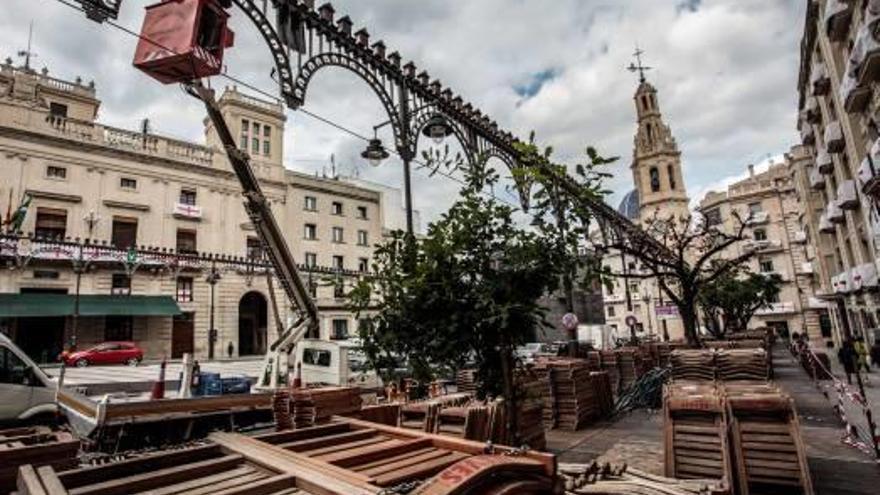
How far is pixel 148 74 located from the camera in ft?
23.8

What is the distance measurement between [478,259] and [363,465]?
107 inches

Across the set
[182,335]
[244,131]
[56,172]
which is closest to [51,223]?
[56,172]

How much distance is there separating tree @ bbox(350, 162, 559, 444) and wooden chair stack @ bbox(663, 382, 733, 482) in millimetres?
2100

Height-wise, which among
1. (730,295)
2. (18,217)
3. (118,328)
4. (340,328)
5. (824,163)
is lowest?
(340,328)

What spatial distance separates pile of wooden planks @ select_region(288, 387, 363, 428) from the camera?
22.3 ft

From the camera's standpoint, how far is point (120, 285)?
2848 centimetres

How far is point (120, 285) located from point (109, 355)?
5.13 m

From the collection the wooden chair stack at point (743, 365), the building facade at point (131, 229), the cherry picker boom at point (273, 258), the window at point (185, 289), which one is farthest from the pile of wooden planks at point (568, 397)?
the window at point (185, 289)

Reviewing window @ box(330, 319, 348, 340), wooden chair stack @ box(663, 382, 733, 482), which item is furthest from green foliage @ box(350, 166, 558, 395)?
window @ box(330, 319, 348, 340)

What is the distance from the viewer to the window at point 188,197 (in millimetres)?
32344

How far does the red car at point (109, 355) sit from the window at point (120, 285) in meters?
3.25

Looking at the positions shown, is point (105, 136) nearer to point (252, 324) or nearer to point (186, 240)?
point (186, 240)

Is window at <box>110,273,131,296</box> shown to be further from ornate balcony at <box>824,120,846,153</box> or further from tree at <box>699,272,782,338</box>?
ornate balcony at <box>824,120,846,153</box>

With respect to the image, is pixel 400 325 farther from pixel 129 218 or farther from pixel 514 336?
pixel 129 218
